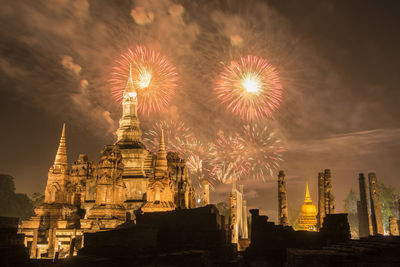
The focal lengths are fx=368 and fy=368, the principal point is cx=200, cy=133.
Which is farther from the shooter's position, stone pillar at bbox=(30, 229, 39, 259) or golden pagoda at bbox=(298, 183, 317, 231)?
golden pagoda at bbox=(298, 183, 317, 231)

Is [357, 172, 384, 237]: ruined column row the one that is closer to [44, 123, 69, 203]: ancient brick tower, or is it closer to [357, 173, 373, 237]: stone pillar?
[357, 173, 373, 237]: stone pillar

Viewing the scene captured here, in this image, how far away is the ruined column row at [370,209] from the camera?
144 feet

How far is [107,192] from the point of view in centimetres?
2528

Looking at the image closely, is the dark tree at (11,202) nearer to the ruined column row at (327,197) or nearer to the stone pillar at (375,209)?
the ruined column row at (327,197)

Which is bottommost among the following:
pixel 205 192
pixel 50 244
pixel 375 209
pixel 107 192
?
pixel 50 244

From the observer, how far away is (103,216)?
24.3 meters

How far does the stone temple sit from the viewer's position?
24.4 metres

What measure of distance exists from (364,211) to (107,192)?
141 feet

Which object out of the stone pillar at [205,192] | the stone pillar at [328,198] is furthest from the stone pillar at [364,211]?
the stone pillar at [205,192]

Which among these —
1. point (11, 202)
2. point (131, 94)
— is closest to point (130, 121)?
point (131, 94)

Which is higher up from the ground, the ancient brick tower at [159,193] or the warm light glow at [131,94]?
the warm light glow at [131,94]

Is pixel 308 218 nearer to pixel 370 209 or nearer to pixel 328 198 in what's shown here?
pixel 370 209

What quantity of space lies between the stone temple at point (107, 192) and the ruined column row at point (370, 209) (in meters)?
23.2

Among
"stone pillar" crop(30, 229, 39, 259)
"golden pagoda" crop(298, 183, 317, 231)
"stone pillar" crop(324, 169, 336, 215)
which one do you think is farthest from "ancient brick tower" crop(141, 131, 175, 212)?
"golden pagoda" crop(298, 183, 317, 231)
